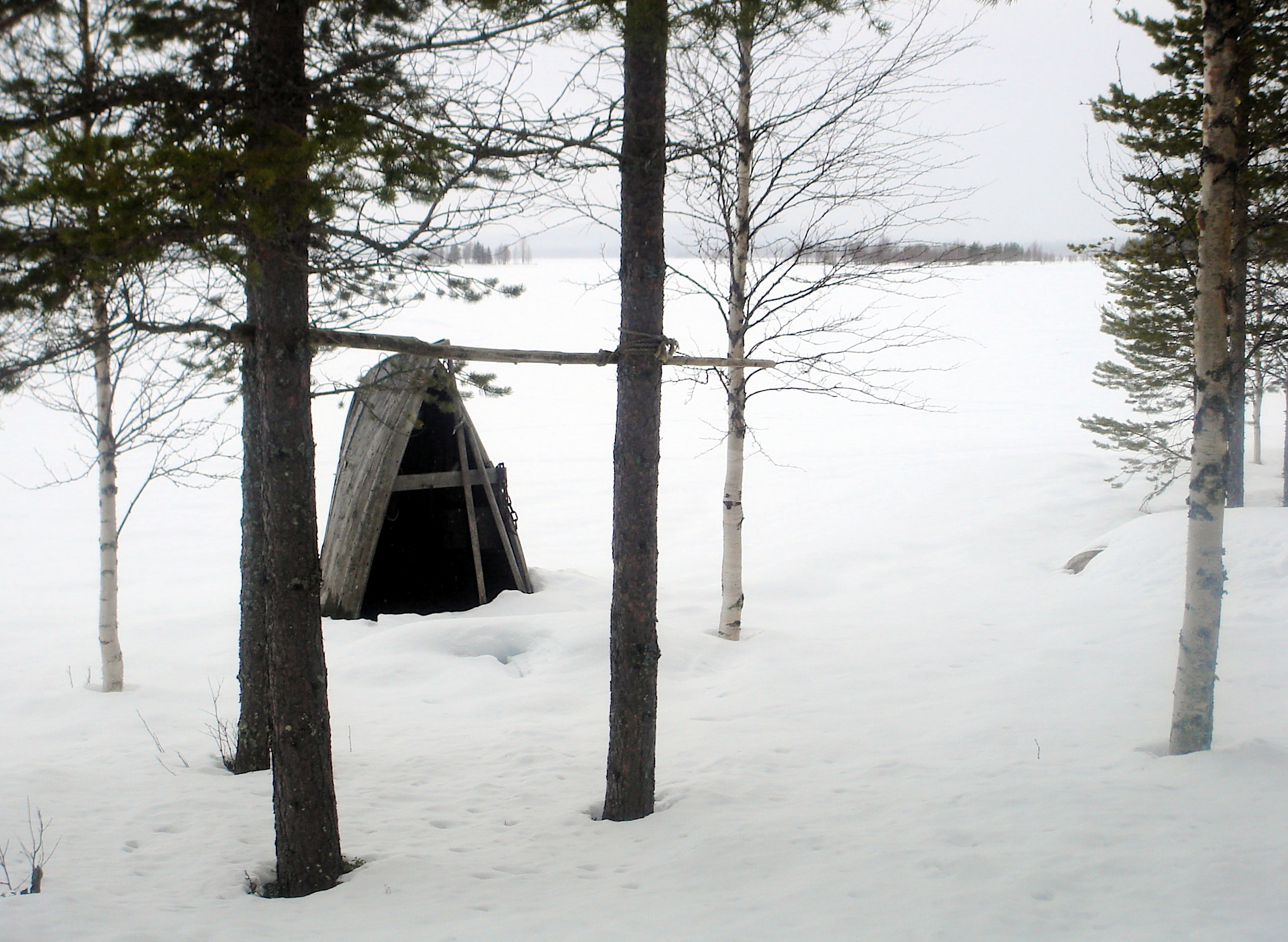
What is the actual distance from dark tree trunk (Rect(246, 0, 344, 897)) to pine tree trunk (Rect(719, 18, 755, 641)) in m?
5.45

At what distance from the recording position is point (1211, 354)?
5207 millimetres

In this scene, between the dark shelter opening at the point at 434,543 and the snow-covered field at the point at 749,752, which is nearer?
the snow-covered field at the point at 749,752

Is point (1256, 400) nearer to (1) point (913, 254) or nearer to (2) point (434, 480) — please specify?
(1) point (913, 254)

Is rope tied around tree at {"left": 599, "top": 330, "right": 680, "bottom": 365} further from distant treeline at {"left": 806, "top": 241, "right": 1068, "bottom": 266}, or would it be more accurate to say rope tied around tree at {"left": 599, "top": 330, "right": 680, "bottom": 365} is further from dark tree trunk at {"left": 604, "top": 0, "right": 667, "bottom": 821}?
distant treeline at {"left": 806, "top": 241, "right": 1068, "bottom": 266}

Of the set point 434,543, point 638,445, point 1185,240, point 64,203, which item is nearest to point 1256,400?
point 1185,240

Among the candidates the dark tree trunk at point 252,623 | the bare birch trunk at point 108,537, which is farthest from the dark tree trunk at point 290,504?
the bare birch trunk at point 108,537

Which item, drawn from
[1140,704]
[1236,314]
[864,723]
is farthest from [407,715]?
[1236,314]

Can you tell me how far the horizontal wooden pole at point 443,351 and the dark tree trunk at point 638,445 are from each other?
0.70 ft

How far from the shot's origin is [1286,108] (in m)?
11.9

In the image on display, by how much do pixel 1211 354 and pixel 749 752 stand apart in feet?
13.5

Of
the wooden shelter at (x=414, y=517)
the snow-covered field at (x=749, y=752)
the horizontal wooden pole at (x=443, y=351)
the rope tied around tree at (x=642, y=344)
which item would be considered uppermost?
the rope tied around tree at (x=642, y=344)

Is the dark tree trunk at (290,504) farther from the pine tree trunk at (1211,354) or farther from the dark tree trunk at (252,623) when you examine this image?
the pine tree trunk at (1211,354)

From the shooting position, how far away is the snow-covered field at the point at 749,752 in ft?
13.2

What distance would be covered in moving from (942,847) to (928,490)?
14479mm
